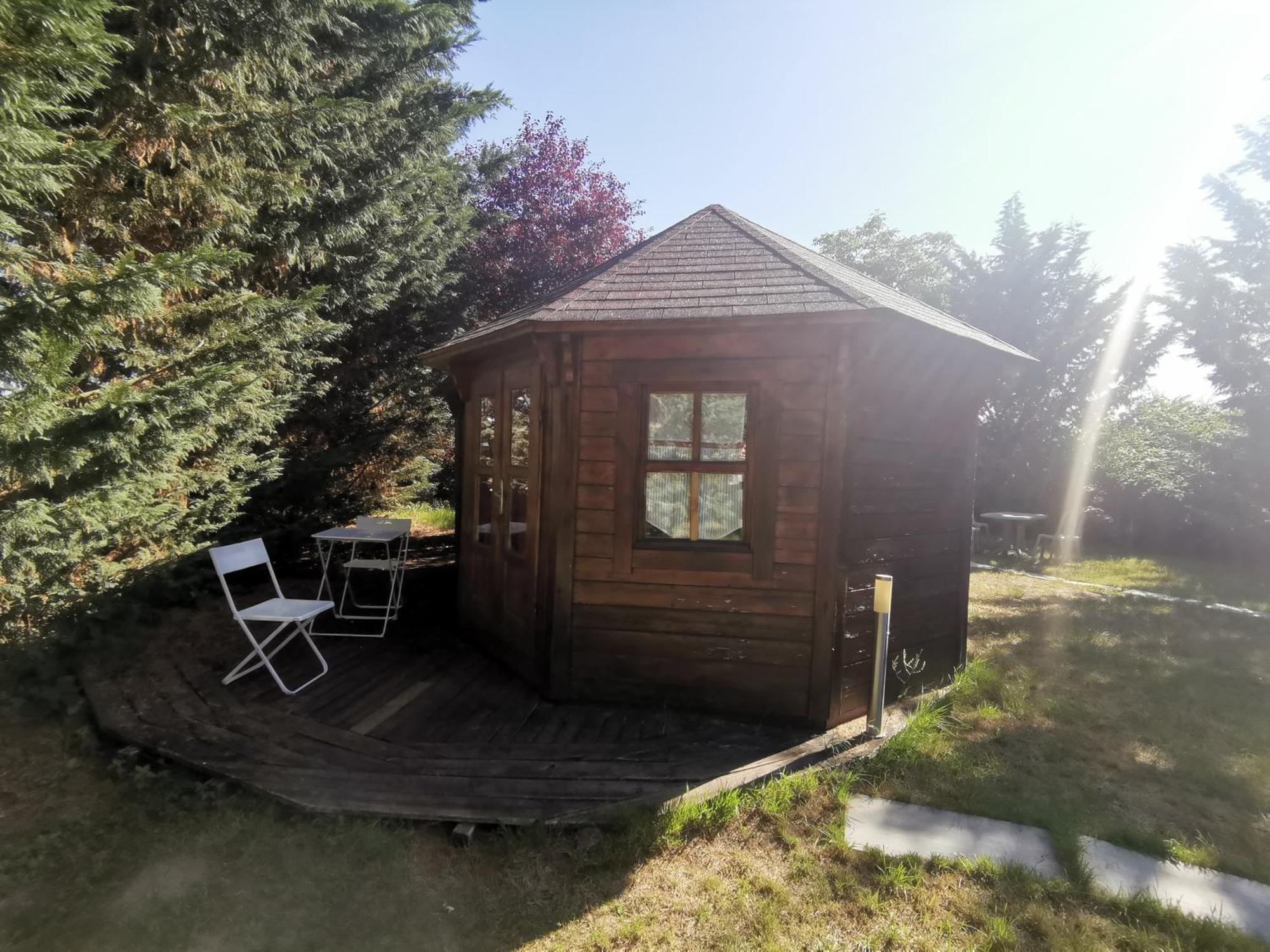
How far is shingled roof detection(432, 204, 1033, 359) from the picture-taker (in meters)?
3.90

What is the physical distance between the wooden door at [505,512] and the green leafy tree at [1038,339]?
48.6 ft

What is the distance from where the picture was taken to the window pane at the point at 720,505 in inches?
162

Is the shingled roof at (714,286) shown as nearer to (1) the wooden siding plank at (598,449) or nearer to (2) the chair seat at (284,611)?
(1) the wooden siding plank at (598,449)

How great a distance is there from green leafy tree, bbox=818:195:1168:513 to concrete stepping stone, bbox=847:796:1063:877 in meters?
15.1

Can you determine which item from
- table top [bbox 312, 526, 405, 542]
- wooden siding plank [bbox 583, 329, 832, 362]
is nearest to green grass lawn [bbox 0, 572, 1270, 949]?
table top [bbox 312, 526, 405, 542]

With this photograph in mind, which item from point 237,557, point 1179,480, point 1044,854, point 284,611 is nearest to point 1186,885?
point 1044,854

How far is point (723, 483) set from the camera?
4121 millimetres

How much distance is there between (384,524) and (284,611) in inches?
79.6

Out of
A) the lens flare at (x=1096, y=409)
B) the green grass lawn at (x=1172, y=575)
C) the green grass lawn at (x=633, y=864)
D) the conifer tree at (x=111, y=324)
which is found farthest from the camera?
the lens flare at (x=1096, y=409)

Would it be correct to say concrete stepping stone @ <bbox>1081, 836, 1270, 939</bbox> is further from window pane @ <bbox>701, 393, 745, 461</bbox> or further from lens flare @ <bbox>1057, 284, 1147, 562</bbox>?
lens flare @ <bbox>1057, 284, 1147, 562</bbox>

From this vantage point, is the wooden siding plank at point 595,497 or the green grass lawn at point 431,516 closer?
the wooden siding plank at point 595,497

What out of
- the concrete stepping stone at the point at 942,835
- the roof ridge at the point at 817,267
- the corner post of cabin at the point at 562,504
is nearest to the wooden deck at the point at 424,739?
the corner post of cabin at the point at 562,504

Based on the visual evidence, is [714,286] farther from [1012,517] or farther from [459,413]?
[1012,517]

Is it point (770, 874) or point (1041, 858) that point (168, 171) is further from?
point (1041, 858)
